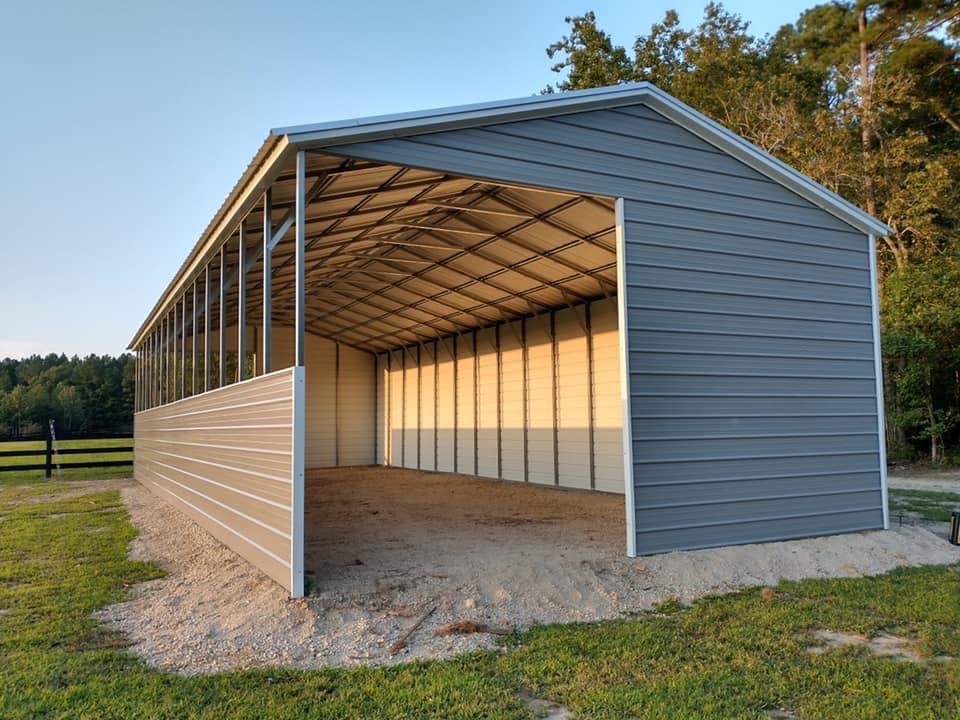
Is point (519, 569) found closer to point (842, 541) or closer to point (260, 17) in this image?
point (842, 541)

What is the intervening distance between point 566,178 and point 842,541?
4363 mm

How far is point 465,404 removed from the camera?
56.0ft

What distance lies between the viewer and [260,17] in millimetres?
11938

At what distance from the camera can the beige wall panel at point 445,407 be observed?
17.7 m

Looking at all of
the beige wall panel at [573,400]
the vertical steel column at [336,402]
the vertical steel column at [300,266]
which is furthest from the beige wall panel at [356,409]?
the vertical steel column at [300,266]

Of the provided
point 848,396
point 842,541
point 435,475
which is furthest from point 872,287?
point 435,475

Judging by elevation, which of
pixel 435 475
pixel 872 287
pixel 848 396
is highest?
pixel 872 287

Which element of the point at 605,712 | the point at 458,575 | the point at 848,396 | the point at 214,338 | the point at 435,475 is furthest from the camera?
the point at 214,338

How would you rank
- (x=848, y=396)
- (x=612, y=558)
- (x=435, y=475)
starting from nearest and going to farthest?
(x=612, y=558) → (x=848, y=396) → (x=435, y=475)

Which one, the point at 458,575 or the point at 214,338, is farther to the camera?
the point at 214,338

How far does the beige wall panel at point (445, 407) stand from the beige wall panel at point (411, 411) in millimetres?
1194

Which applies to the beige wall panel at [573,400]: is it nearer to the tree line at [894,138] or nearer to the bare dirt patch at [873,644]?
the tree line at [894,138]

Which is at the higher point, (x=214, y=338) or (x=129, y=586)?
(x=214, y=338)

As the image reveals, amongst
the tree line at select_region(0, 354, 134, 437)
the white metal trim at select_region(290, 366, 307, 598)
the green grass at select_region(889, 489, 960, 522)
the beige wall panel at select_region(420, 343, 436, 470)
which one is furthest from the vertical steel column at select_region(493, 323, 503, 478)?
the tree line at select_region(0, 354, 134, 437)
